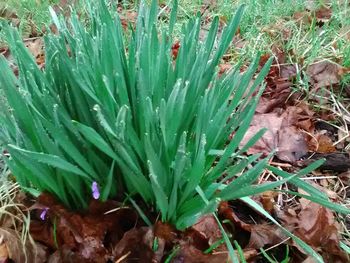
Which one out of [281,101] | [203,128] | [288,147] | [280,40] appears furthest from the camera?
[280,40]

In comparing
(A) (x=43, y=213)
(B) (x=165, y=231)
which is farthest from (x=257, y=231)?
(A) (x=43, y=213)

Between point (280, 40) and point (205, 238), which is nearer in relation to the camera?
point (205, 238)

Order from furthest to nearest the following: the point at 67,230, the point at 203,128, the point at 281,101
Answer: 1. the point at 281,101
2. the point at 67,230
3. the point at 203,128

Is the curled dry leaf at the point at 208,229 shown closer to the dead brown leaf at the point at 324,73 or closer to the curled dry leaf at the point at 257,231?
the curled dry leaf at the point at 257,231

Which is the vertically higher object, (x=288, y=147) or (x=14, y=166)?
(x=14, y=166)

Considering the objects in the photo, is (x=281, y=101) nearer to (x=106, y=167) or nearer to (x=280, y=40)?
(x=280, y=40)

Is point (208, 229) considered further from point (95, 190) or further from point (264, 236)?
point (95, 190)

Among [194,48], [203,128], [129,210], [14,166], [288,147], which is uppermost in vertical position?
[194,48]

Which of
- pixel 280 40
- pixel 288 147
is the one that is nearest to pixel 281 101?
pixel 288 147

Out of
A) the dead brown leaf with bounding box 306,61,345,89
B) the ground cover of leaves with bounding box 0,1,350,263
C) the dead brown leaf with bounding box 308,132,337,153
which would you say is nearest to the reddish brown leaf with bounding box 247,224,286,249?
the ground cover of leaves with bounding box 0,1,350,263
